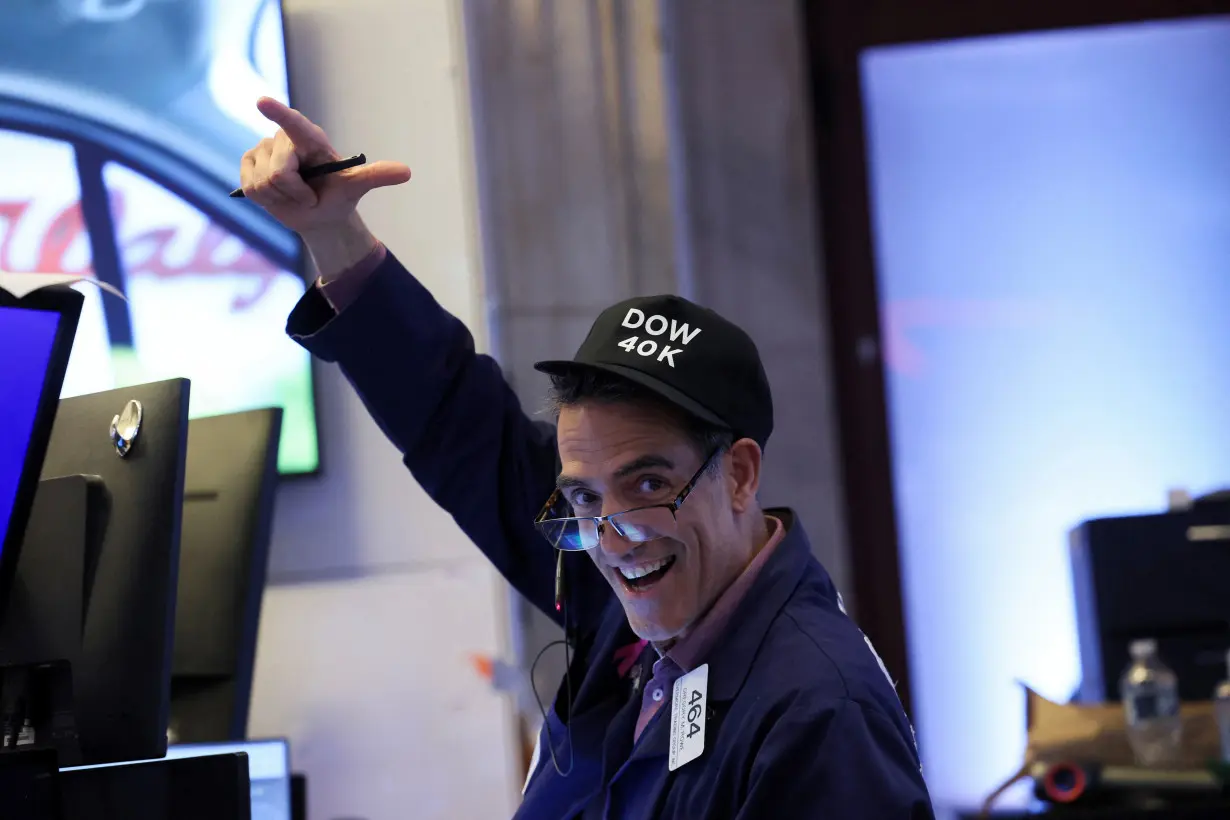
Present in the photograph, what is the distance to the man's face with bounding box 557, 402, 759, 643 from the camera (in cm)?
153

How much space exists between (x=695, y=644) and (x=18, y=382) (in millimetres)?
724

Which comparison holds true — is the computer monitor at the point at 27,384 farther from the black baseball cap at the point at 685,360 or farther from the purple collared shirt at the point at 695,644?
the purple collared shirt at the point at 695,644

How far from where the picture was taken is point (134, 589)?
4.17ft

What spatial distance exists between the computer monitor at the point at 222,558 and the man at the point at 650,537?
173mm

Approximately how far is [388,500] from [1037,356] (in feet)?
5.99

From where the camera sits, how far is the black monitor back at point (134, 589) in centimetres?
125

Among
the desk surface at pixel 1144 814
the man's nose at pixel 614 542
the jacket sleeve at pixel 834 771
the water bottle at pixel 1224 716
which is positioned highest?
the man's nose at pixel 614 542

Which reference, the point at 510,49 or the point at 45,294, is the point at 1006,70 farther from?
the point at 45,294

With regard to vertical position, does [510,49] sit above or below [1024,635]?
above

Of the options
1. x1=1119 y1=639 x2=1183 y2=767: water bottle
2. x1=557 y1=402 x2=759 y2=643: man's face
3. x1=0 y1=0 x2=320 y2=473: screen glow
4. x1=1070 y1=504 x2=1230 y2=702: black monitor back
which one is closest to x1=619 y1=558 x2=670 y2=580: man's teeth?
x1=557 y1=402 x2=759 y2=643: man's face

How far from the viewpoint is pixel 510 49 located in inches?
138

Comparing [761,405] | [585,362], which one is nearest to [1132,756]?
[761,405]

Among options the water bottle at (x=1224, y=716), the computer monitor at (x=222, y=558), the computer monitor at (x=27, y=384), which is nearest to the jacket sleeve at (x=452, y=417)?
the computer monitor at (x=222, y=558)

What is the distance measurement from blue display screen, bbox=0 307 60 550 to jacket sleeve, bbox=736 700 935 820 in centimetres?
67
